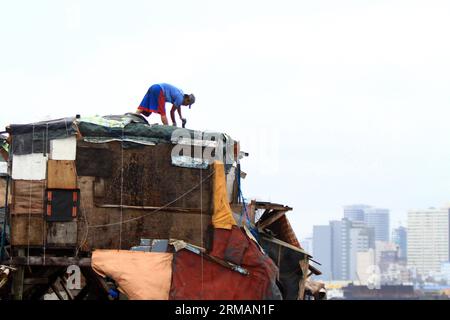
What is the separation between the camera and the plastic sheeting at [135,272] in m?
18.3

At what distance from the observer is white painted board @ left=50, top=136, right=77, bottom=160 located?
18.6 m

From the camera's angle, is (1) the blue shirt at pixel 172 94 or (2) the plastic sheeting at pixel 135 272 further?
(1) the blue shirt at pixel 172 94

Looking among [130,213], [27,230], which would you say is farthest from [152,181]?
[27,230]

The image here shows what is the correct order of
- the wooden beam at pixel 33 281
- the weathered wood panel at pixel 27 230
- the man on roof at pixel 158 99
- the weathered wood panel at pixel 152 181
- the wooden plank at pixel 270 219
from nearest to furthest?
1. the weathered wood panel at pixel 27 230
2. the weathered wood panel at pixel 152 181
3. the wooden beam at pixel 33 281
4. the man on roof at pixel 158 99
5. the wooden plank at pixel 270 219

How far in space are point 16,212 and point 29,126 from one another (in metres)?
1.87

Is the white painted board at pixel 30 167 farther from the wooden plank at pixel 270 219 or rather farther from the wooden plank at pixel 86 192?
the wooden plank at pixel 270 219

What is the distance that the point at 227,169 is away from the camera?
19562 mm

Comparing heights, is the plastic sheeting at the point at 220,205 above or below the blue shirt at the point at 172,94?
below

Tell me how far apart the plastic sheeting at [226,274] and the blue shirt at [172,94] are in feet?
11.2

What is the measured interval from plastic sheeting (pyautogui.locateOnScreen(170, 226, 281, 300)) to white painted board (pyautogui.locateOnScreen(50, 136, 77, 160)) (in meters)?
3.14

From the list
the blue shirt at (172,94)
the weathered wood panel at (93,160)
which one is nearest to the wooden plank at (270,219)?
the blue shirt at (172,94)

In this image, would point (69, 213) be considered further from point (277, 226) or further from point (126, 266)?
point (277, 226)
